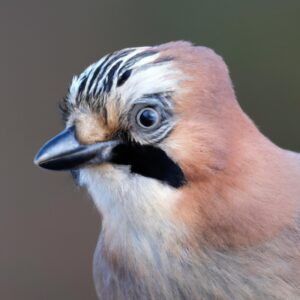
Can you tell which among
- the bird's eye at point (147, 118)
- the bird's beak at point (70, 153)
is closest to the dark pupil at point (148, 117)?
the bird's eye at point (147, 118)

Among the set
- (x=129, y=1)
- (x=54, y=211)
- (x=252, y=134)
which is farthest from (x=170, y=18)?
(x=252, y=134)

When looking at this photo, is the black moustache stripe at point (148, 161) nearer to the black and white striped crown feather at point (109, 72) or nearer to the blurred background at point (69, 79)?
the black and white striped crown feather at point (109, 72)

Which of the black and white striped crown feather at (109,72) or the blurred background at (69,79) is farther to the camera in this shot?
the blurred background at (69,79)

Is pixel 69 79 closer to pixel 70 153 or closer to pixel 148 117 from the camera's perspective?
pixel 70 153

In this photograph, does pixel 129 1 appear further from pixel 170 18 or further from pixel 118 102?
pixel 118 102

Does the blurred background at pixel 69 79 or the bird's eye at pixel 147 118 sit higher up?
the bird's eye at pixel 147 118

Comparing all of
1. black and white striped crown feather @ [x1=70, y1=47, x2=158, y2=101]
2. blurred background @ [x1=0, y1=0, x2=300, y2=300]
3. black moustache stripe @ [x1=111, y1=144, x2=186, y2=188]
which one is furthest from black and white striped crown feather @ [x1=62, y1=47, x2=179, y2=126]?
blurred background @ [x1=0, y1=0, x2=300, y2=300]

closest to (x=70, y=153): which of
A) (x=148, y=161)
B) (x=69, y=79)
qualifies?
(x=148, y=161)
